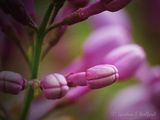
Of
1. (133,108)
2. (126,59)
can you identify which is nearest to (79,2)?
(126,59)

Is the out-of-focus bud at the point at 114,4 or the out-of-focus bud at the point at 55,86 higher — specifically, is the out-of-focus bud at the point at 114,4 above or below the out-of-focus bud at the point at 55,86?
above

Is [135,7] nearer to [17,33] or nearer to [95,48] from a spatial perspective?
[95,48]

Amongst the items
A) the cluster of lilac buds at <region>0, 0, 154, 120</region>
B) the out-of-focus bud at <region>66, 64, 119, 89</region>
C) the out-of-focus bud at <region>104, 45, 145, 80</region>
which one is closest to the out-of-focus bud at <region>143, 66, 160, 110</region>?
the cluster of lilac buds at <region>0, 0, 154, 120</region>

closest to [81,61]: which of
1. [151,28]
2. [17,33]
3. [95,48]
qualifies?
[95,48]

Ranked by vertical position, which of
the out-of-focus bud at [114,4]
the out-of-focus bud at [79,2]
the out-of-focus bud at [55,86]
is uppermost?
the out-of-focus bud at [114,4]

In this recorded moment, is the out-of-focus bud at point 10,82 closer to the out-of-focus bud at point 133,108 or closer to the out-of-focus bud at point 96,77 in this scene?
the out-of-focus bud at point 96,77

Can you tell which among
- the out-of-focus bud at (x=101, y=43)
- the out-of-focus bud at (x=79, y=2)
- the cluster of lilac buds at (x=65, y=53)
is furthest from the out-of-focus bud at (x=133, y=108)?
the out-of-focus bud at (x=79, y=2)

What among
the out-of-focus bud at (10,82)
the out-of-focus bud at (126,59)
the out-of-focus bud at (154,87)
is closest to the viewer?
the out-of-focus bud at (10,82)
